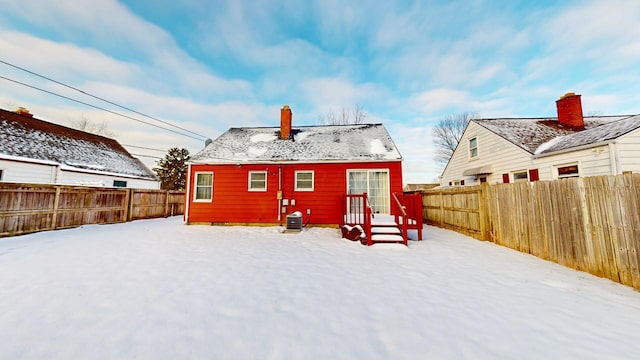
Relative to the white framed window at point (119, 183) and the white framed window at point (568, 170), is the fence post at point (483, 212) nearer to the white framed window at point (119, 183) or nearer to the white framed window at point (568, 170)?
the white framed window at point (568, 170)

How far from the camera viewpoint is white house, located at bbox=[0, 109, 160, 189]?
11.4 metres

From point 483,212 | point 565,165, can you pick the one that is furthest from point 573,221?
point 565,165

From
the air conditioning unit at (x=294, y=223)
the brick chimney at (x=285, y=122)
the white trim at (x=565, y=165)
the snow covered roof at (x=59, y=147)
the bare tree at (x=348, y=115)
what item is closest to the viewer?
the white trim at (x=565, y=165)

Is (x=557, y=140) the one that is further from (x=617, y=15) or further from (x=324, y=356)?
(x=324, y=356)

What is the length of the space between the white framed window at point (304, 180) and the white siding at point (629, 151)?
10.6 m

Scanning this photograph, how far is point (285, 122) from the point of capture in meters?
12.4

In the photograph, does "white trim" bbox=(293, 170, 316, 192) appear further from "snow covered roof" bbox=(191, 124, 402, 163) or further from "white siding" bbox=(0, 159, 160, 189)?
"white siding" bbox=(0, 159, 160, 189)

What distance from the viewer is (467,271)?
4477 mm

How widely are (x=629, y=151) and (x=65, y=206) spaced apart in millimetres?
20257

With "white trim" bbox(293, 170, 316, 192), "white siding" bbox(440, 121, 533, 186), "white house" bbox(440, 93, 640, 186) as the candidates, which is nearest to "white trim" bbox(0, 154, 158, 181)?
"white trim" bbox(293, 170, 316, 192)

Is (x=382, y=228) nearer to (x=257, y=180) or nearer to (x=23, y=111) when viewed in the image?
(x=257, y=180)

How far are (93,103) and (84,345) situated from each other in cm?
1666

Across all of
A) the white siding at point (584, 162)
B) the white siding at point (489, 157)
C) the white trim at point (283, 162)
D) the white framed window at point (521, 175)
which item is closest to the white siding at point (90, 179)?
the white trim at point (283, 162)

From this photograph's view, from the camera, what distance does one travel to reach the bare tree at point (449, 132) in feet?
85.6
